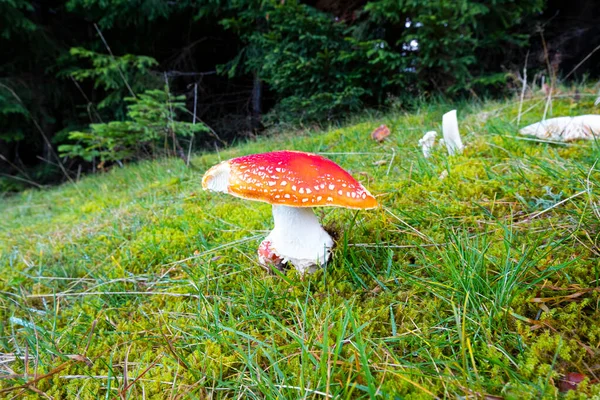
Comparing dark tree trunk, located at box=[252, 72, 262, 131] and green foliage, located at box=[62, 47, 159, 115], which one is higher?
green foliage, located at box=[62, 47, 159, 115]

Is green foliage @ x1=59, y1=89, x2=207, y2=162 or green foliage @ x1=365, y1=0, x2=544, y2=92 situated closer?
green foliage @ x1=59, y1=89, x2=207, y2=162

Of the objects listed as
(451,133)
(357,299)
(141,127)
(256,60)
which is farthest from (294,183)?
(256,60)

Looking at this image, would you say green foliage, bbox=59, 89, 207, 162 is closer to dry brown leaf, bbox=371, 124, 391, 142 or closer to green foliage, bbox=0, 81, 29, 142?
dry brown leaf, bbox=371, 124, 391, 142

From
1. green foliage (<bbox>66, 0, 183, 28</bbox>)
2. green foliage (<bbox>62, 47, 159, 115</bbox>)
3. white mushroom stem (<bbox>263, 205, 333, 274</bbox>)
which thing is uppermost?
green foliage (<bbox>66, 0, 183, 28</bbox>)

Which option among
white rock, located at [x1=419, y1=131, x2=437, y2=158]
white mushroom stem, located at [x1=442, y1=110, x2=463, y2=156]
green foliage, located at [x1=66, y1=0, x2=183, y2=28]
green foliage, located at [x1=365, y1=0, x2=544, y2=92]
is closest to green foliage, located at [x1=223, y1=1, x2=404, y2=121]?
green foliage, located at [x1=365, y1=0, x2=544, y2=92]

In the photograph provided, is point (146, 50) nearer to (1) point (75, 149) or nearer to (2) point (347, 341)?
(1) point (75, 149)

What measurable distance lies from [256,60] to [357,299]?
20.2 ft

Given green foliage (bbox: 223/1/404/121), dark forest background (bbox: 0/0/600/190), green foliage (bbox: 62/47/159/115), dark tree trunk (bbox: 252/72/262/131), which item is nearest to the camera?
dark forest background (bbox: 0/0/600/190)

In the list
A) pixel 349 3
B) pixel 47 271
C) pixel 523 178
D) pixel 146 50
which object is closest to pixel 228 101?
pixel 146 50

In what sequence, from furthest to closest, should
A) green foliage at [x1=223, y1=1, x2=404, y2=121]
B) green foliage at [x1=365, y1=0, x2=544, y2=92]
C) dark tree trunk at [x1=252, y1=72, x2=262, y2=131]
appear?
dark tree trunk at [x1=252, y1=72, x2=262, y2=131] → green foliage at [x1=223, y1=1, x2=404, y2=121] → green foliage at [x1=365, y1=0, x2=544, y2=92]

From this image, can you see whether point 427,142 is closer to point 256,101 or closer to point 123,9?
point 256,101

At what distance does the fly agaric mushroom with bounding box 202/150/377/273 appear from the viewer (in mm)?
1164

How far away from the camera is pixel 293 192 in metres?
1.15

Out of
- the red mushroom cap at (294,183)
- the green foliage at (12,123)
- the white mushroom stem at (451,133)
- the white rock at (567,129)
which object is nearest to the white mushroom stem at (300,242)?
the red mushroom cap at (294,183)
